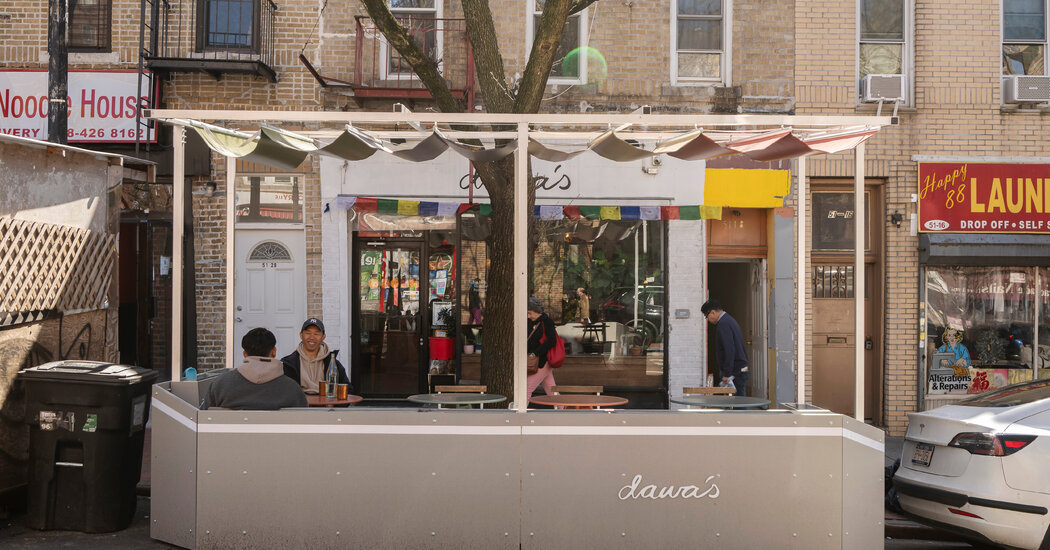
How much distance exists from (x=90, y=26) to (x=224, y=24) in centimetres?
191

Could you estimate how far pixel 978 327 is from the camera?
12094 mm

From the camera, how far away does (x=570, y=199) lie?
1209cm

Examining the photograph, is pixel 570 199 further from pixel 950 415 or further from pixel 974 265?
pixel 950 415

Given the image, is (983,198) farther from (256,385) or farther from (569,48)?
(256,385)

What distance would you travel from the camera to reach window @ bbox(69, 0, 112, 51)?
1212cm

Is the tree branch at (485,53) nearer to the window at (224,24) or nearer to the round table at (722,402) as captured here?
the round table at (722,402)

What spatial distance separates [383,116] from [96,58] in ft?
25.2

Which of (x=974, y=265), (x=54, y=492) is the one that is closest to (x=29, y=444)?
(x=54, y=492)

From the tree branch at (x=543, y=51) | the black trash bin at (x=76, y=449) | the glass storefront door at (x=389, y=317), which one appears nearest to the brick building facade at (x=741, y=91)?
the glass storefront door at (x=389, y=317)

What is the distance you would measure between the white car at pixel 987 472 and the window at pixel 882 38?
22.1 ft

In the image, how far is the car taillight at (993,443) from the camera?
19.9 feet

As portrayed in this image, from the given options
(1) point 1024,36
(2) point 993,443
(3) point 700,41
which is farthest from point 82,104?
(1) point 1024,36

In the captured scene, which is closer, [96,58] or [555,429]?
[555,429]

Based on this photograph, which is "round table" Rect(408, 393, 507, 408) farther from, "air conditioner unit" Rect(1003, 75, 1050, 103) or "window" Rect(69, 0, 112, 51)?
"air conditioner unit" Rect(1003, 75, 1050, 103)
